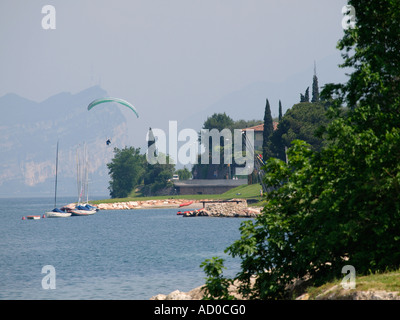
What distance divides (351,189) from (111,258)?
44.5 m

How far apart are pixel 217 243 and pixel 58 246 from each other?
67.6ft

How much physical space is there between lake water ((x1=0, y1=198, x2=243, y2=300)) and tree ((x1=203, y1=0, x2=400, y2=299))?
17.2 metres

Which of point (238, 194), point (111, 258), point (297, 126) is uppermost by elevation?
point (297, 126)

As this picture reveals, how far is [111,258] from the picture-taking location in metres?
61.5

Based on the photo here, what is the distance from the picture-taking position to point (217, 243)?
72.5 m

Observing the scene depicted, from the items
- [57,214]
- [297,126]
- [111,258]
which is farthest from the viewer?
[57,214]

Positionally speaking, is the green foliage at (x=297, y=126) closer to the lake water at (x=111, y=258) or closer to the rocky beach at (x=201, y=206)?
the rocky beach at (x=201, y=206)

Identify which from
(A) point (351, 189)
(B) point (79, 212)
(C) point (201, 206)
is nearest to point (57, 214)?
(B) point (79, 212)

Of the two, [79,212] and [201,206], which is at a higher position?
[201,206]

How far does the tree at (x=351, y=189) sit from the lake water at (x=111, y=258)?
17193 mm

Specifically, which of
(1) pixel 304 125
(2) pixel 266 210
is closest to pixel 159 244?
(2) pixel 266 210

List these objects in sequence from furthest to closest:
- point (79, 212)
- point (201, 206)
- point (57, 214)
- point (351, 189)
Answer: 1. point (201, 206)
2. point (79, 212)
3. point (57, 214)
4. point (351, 189)

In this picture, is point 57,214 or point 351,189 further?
point 57,214

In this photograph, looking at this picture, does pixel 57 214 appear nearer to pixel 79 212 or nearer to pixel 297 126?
pixel 79 212
